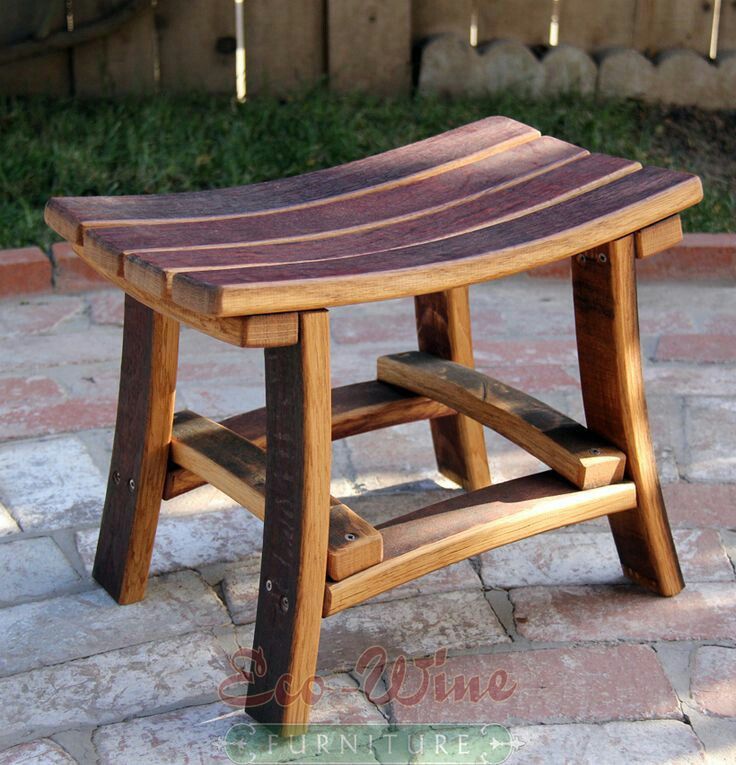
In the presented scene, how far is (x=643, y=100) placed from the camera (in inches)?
189

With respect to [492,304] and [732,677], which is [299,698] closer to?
[732,677]

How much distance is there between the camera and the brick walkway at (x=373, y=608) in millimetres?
1751

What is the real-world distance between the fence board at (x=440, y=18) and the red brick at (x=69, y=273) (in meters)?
1.86

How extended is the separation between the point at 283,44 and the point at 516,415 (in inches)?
119

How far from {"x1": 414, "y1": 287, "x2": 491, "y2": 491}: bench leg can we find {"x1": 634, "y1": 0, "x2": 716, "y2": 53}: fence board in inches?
112

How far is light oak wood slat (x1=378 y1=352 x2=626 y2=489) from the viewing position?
193cm

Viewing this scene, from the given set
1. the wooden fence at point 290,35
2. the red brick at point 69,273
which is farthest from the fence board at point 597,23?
the red brick at point 69,273

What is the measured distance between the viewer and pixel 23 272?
3531 mm

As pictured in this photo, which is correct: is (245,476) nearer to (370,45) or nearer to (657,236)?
(657,236)

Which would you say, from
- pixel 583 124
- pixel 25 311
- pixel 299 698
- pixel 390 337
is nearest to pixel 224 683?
pixel 299 698

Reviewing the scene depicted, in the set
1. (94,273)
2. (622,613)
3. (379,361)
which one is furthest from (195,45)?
(622,613)

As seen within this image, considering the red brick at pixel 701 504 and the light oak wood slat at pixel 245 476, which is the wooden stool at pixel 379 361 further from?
the red brick at pixel 701 504

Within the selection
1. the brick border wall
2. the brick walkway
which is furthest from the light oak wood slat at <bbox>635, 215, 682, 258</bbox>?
the brick border wall

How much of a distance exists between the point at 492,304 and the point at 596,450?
1.68 m
